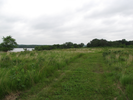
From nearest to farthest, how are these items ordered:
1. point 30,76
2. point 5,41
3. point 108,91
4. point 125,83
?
point 108,91
point 125,83
point 30,76
point 5,41

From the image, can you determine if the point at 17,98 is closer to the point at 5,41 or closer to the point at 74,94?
the point at 74,94

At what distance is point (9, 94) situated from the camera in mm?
3215

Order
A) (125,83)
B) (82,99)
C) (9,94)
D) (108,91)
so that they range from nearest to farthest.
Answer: (82,99) < (9,94) < (108,91) < (125,83)

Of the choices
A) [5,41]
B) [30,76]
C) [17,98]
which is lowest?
[17,98]

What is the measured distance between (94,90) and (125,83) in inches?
62.1

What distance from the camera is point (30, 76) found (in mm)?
4191

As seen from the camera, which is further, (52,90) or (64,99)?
(52,90)

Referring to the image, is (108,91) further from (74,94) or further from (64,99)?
(64,99)

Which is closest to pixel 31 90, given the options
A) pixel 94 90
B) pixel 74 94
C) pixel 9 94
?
pixel 9 94

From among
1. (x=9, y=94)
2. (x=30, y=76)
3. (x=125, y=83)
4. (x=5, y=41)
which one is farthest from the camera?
(x=5, y=41)

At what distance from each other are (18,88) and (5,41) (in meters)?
43.8

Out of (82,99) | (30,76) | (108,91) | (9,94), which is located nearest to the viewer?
(82,99)

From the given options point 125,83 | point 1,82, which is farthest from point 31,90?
point 125,83

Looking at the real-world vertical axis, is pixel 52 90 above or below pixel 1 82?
below
